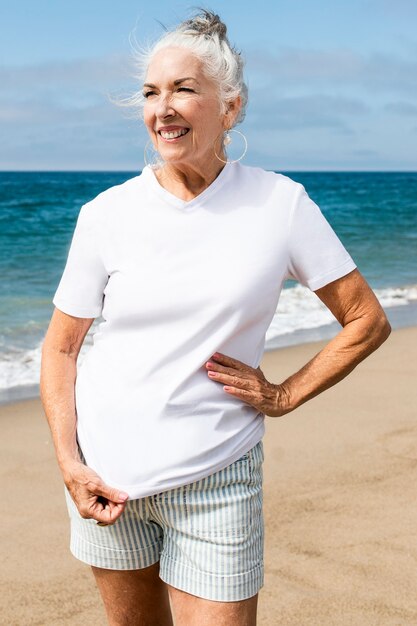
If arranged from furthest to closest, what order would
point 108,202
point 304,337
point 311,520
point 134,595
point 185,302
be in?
point 304,337 < point 311,520 < point 134,595 < point 108,202 < point 185,302

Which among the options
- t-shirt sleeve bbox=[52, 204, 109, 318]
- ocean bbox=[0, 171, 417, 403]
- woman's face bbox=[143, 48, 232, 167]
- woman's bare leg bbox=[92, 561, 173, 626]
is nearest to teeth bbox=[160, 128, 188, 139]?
woman's face bbox=[143, 48, 232, 167]

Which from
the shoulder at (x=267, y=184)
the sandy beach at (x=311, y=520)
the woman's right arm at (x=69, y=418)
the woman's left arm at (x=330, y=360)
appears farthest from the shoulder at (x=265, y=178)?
the sandy beach at (x=311, y=520)

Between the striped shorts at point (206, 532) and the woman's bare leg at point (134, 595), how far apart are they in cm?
8

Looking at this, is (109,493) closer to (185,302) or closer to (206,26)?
(185,302)

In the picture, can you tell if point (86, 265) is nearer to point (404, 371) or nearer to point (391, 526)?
point (391, 526)

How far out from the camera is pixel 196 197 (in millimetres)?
2105

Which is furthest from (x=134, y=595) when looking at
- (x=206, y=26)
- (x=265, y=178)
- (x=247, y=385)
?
(x=206, y=26)

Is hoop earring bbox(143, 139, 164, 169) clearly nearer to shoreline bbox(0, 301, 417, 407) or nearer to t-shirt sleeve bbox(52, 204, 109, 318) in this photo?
t-shirt sleeve bbox(52, 204, 109, 318)

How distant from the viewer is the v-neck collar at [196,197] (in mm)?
2100

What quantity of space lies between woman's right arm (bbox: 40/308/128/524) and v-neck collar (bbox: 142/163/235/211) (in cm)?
38

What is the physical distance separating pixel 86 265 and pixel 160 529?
0.68 m

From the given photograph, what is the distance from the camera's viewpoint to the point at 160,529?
2.19 metres

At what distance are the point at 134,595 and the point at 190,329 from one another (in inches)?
28.9

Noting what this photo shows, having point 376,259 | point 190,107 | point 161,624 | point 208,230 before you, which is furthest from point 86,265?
point 376,259
